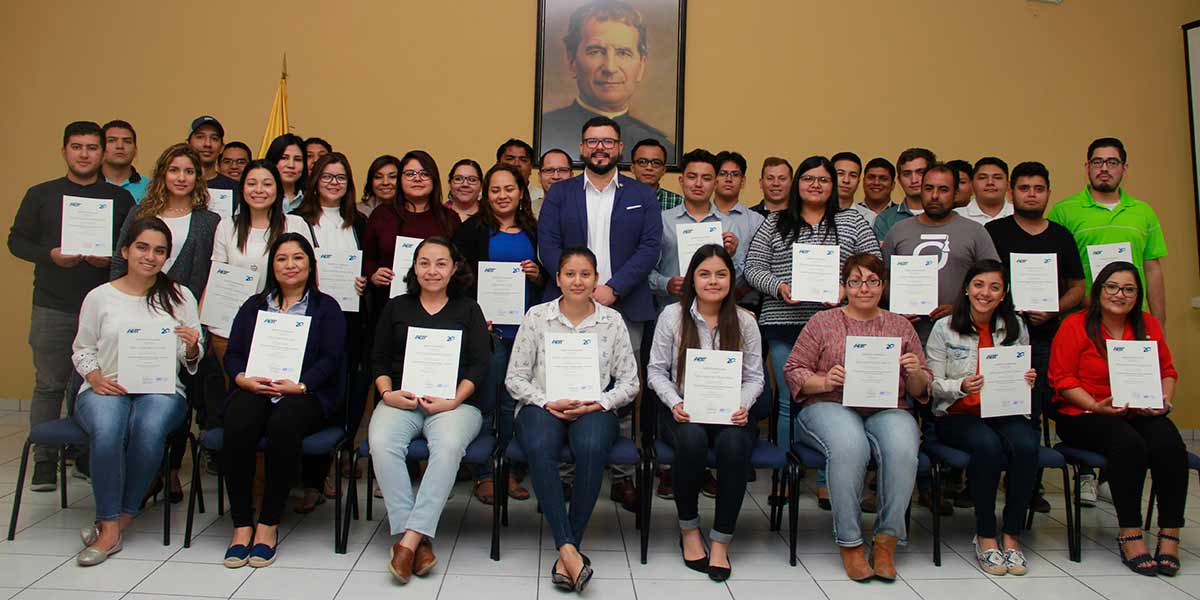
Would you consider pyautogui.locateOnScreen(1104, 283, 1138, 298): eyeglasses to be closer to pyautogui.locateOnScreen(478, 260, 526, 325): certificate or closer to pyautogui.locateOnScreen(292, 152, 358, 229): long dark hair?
pyautogui.locateOnScreen(478, 260, 526, 325): certificate

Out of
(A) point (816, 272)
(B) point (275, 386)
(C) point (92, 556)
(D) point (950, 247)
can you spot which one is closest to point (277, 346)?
(B) point (275, 386)

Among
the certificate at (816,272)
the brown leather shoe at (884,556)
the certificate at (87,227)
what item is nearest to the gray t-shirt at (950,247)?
the certificate at (816,272)

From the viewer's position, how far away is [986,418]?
11.2 ft

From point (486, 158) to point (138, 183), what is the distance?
2.21m

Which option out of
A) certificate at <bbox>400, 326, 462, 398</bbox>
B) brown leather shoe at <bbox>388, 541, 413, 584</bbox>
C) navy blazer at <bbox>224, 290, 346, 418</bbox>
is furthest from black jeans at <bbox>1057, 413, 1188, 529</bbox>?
navy blazer at <bbox>224, 290, 346, 418</bbox>

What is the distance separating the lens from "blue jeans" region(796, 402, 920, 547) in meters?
3.13

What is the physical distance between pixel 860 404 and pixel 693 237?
1.13m

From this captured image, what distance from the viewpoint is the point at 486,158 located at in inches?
225

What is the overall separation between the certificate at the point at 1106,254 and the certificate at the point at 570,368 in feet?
8.83

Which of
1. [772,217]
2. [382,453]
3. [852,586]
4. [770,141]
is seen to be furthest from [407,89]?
[852,586]

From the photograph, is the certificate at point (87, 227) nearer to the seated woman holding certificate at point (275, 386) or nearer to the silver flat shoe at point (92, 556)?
the seated woman holding certificate at point (275, 386)

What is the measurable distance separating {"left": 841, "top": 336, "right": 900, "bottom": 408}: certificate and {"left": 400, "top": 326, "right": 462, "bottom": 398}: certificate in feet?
5.28

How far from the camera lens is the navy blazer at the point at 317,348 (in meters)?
3.31

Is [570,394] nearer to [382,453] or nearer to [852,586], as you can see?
[382,453]
